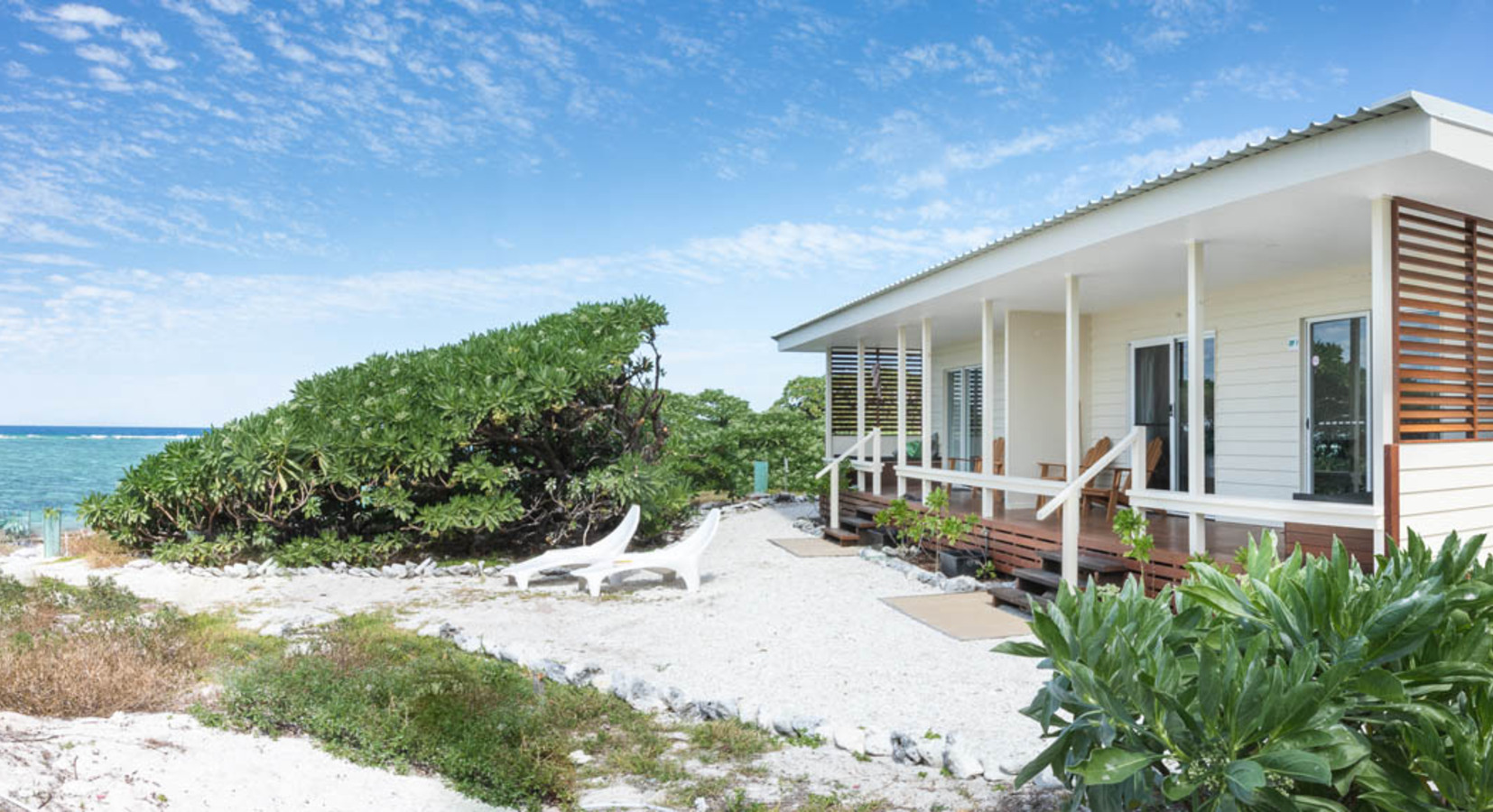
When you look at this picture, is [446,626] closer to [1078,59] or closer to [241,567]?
[241,567]

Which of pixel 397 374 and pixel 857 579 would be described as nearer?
pixel 857 579

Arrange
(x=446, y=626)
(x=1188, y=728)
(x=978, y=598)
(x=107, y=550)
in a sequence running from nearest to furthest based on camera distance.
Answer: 1. (x=1188, y=728)
2. (x=446, y=626)
3. (x=978, y=598)
4. (x=107, y=550)

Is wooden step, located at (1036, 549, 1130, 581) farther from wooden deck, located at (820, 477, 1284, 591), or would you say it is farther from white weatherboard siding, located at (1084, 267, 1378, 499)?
white weatherboard siding, located at (1084, 267, 1378, 499)

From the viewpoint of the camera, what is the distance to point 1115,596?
2.11 meters

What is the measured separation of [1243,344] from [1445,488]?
3477 mm

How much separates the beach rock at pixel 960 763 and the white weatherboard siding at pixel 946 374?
357 inches

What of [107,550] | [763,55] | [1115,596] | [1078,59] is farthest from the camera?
[763,55]

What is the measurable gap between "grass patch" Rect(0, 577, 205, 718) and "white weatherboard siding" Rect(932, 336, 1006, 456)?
976 centimetres

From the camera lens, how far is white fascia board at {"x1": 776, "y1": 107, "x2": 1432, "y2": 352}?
4.19 metres

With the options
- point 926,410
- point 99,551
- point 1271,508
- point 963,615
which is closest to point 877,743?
point 963,615

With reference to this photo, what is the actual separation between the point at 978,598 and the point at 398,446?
21.9ft

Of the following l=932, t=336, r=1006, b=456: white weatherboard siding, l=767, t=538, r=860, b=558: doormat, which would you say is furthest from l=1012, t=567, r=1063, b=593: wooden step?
l=932, t=336, r=1006, b=456: white weatherboard siding

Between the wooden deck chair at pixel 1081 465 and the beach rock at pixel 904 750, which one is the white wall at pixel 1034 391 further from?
the beach rock at pixel 904 750

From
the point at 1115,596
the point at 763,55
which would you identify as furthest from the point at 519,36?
the point at 1115,596
